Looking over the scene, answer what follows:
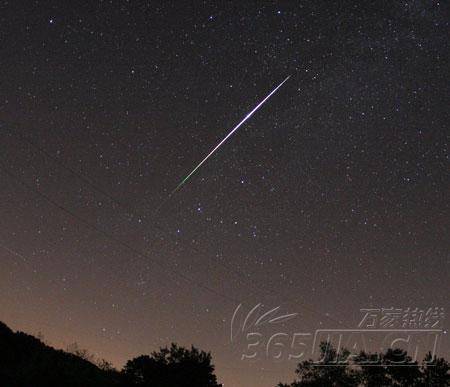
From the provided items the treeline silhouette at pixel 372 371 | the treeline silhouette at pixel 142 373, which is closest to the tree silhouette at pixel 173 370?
the treeline silhouette at pixel 142 373

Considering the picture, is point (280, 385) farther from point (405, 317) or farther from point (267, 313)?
point (405, 317)

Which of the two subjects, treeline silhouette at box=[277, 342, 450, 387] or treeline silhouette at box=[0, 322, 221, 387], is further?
treeline silhouette at box=[277, 342, 450, 387]

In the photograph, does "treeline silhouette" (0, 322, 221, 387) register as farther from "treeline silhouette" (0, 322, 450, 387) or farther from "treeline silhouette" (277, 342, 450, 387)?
"treeline silhouette" (277, 342, 450, 387)

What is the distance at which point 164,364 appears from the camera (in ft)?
60.7

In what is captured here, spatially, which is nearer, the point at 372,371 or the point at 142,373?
the point at 142,373

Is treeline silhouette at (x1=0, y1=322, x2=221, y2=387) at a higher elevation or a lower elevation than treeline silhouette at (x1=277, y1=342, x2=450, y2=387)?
lower

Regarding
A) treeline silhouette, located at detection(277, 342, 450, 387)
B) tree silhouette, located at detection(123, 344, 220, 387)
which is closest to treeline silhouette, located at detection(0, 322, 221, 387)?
tree silhouette, located at detection(123, 344, 220, 387)

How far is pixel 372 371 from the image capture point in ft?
103

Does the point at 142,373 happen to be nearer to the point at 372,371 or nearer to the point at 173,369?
the point at 173,369

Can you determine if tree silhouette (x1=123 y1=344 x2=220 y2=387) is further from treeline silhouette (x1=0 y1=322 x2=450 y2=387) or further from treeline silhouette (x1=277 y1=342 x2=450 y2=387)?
treeline silhouette (x1=277 y1=342 x2=450 y2=387)

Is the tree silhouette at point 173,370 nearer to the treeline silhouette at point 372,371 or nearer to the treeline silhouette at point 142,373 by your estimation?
the treeline silhouette at point 142,373

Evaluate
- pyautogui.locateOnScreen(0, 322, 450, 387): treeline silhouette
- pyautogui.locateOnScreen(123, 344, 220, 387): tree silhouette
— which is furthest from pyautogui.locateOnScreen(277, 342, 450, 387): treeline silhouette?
pyautogui.locateOnScreen(123, 344, 220, 387): tree silhouette

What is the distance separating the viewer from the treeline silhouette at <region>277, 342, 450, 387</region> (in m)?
29.4

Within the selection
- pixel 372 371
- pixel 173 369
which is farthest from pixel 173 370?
pixel 372 371
